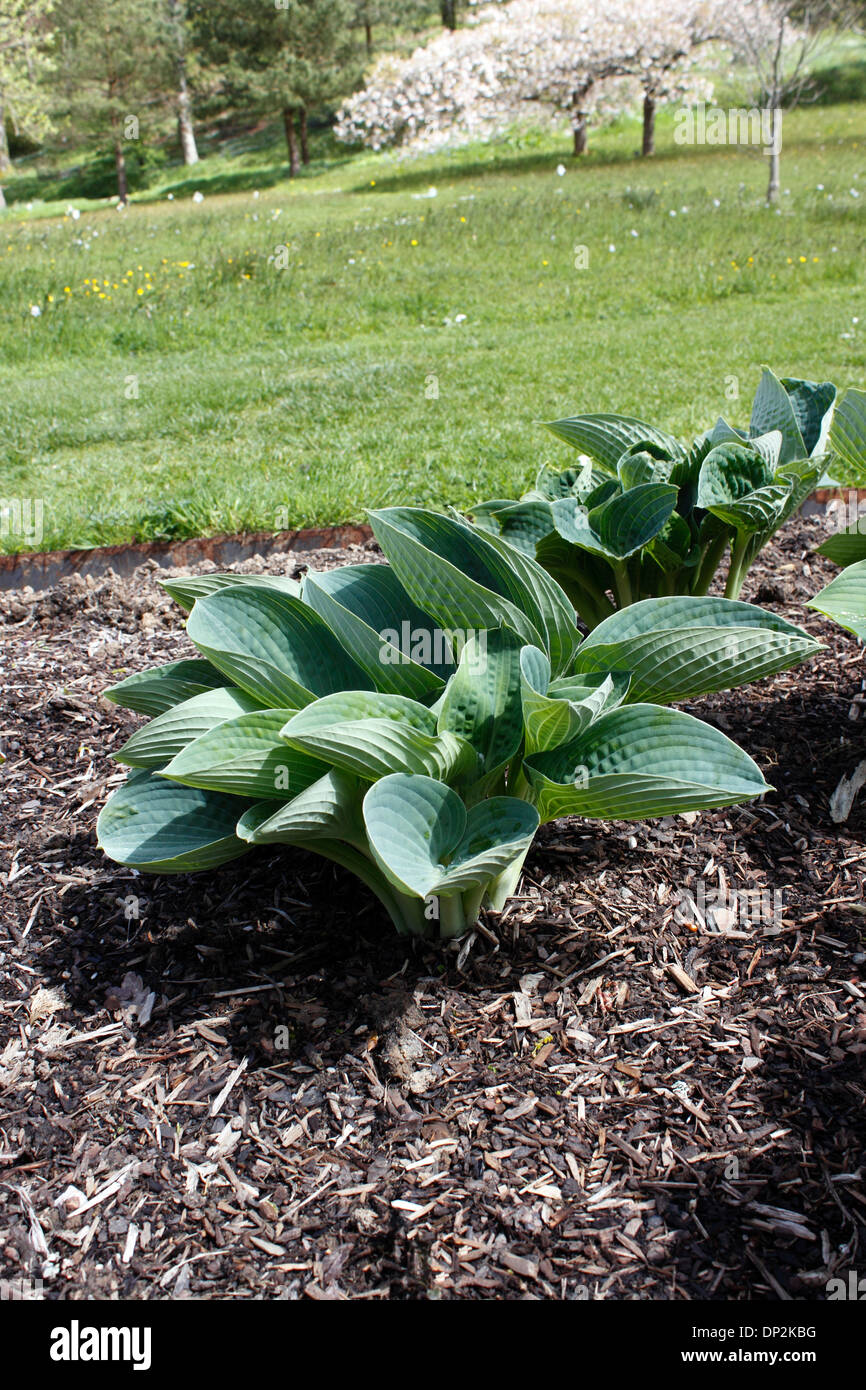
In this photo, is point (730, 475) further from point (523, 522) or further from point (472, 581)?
point (472, 581)

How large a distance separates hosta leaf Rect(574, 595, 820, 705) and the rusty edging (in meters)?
2.01

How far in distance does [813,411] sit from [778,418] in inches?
6.4

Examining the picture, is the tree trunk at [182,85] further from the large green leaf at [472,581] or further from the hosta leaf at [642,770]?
the hosta leaf at [642,770]

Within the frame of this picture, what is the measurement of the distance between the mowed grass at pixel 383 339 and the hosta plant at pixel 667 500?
73.9 inches

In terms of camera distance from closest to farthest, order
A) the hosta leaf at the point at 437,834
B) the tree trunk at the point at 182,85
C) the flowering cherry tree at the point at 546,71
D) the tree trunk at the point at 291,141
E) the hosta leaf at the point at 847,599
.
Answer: the hosta leaf at the point at 437,834
the hosta leaf at the point at 847,599
the flowering cherry tree at the point at 546,71
the tree trunk at the point at 291,141
the tree trunk at the point at 182,85

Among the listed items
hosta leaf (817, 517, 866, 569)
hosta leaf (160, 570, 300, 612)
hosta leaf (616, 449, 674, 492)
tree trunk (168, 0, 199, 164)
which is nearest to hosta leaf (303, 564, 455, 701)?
hosta leaf (160, 570, 300, 612)

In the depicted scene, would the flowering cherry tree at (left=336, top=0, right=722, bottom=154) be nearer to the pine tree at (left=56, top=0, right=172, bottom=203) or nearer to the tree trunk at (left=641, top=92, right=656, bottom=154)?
the tree trunk at (left=641, top=92, right=656, bottom=154)

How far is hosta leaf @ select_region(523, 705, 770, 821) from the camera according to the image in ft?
4.86

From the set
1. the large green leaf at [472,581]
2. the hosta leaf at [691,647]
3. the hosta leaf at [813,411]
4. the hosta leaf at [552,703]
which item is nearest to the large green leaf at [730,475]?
the hosta leaf at [813,411]

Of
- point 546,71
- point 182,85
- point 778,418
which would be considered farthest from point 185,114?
point 778,418

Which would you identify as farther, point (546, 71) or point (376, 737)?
point (546, 71)

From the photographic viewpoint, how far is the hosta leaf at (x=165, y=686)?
189 cm

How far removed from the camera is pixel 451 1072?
1639mm

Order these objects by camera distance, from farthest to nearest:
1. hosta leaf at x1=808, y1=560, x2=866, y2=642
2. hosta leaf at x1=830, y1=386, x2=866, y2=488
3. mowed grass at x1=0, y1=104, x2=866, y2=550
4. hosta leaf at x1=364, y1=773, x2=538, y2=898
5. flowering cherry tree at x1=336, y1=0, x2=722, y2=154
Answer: flowering cherry tree at x1=336, y1=0, x2=722, y2=154 → mowed grass at x1=0, y1=104, x2=866, y2=550 → hosta leaf at x1=830, y1=386, x2=866, y2=488 → hosta leaf at x1=808, y1=560, x2=866, y2=642 → hosta leaf at x1=364, y1=773, x2=538, y2=898
